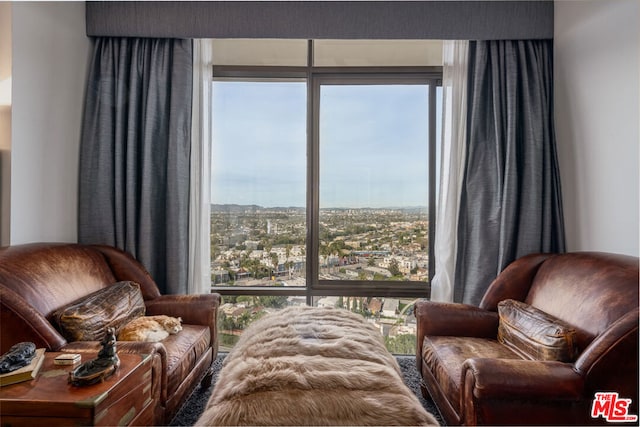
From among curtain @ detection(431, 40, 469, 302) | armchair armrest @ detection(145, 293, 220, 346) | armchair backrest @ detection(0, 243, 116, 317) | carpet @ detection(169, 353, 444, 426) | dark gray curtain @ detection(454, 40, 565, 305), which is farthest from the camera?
curtain @ detection(431, 40, 469, 302)

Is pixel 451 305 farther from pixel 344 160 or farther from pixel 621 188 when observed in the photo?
pixel 344 160

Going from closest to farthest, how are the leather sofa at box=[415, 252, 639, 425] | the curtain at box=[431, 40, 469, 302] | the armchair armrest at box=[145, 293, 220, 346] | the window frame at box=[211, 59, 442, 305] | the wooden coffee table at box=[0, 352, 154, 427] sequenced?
the wooden coffee table at box=[0, 352, 154, 427], the leather sofa at box=[415, 252, 639, 425], the armchair armrest at box=[145, 293, 220, 346], the curtain at box=[431, 40, 469, 302], the window frame at box=[211, 59, 442, 305]

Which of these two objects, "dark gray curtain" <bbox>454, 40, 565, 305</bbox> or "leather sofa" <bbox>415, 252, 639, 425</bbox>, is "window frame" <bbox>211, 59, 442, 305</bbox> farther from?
"leather sofa" <bbox>415, 252, 639, 425</bbox>

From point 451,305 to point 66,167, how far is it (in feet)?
9.16

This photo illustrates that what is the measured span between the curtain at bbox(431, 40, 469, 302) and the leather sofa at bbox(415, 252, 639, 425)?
44 centimetres

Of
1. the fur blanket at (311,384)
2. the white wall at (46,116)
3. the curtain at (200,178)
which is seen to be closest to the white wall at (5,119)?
the white wall at (46,116)

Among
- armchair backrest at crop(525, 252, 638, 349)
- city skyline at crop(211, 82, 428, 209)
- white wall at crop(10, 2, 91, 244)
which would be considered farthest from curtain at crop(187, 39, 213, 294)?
armchair backrest at crop(525, 252, 638, 349)

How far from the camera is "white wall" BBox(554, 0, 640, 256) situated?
1925mm

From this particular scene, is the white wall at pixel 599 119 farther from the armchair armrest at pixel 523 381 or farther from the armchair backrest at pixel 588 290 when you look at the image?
the armchair armrest at pixel 523 381

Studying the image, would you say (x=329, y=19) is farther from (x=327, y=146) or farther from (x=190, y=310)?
(x=190, y=310)

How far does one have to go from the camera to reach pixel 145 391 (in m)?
1.36

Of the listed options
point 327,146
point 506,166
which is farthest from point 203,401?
point 506,166

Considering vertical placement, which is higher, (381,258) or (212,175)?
(212,175)

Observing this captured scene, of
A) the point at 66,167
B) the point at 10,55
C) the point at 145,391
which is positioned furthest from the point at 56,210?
the point at 145,391
